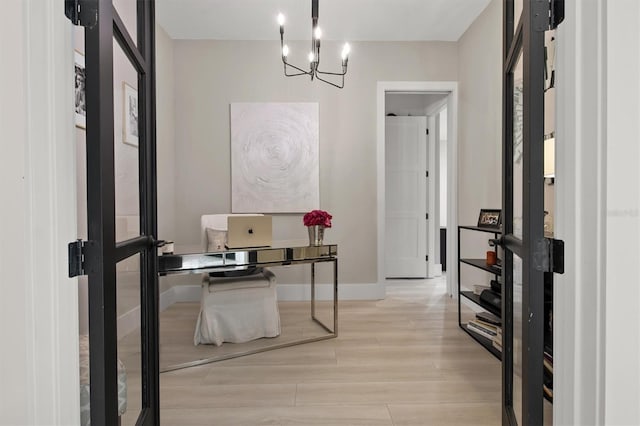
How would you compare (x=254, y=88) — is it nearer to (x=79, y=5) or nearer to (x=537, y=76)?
(x=79, y=5)

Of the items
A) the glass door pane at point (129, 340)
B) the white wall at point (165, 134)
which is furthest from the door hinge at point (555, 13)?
the white wall at point (165, 134)

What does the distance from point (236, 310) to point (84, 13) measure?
2.15 metres

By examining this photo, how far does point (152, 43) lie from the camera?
1625 mm

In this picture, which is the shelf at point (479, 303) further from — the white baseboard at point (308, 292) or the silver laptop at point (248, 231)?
the silver laptop at point (248, 231)

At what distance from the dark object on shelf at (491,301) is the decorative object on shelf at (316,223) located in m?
1.28

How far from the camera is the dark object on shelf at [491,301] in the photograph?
258 cm

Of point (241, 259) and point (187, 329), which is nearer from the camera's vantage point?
point (241, 259)

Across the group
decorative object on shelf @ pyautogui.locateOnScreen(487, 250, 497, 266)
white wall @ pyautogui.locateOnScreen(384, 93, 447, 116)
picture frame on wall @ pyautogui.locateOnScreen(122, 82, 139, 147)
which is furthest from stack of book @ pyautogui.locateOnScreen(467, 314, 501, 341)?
white wall @ pyautogui.locateOnScreen(384, 93, 447, 116)

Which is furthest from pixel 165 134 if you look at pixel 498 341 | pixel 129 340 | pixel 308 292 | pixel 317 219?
pixel 498 341

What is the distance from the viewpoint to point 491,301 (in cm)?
266

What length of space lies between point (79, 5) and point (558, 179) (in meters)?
1.37
